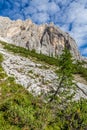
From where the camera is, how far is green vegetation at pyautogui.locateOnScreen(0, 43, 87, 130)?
95.7 ft

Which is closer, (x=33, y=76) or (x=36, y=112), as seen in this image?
(x=36, y=112)

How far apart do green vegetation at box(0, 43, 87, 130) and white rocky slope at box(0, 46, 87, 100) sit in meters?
2.34

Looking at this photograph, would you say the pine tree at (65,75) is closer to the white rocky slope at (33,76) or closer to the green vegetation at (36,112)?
the green vegetation at (36,112)

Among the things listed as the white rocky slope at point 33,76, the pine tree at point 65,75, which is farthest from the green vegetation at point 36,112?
the white rocky slope at point 33,76

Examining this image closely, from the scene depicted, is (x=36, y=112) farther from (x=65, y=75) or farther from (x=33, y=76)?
(x=33, y=76)

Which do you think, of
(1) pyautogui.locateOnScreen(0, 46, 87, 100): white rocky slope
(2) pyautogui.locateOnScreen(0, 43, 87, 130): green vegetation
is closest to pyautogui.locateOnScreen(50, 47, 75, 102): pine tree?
(2) pyautogui.locateOnScreen(0, 43, 87, 130): green vegetation

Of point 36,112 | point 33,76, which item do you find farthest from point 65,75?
point 33,76

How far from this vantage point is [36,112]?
3139 cm

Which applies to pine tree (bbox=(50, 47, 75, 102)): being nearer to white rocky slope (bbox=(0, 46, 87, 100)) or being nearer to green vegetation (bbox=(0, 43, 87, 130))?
green vegetation (bbox=(0, 43, 87, 130))

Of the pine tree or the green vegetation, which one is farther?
the pine tree

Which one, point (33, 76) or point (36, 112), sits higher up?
point (33, 76)

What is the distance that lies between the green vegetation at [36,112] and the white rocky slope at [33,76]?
2.34 meters

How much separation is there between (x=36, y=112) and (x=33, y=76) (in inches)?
499

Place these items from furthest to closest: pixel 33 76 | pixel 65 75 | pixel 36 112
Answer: pixel 33 76, pixel 65 75, pixel 36 112
